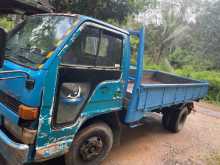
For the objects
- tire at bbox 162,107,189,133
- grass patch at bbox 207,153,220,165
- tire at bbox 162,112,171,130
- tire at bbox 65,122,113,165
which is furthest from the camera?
tire at bbox 162,112,171,130

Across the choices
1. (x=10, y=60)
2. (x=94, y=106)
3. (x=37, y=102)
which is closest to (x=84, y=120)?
(x=94, y=106)

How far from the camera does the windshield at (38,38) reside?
274 cm

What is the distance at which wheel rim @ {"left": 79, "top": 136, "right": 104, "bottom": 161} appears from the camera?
3.27 m

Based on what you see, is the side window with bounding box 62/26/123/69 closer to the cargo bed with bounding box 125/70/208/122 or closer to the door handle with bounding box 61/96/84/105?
the door handle with bounding box 61/96/84/105

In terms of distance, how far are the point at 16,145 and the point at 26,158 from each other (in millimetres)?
194

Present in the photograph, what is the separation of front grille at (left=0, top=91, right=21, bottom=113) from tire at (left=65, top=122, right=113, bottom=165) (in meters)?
0.93

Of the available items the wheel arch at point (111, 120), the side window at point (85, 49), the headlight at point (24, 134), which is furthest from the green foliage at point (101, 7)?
the headlight at point (24, 134)

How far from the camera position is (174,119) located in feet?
19.4

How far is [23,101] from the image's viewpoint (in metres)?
2.56

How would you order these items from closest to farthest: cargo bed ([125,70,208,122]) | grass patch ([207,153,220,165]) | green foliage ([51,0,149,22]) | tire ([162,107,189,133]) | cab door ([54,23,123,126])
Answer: cab door ([54,23,123,126]) < cargo bed ([125,70,208,122]) < grass patch ([207,153,220,165]) < tire ([162,107,189,133]) < green foliage ([51,0,149,22])

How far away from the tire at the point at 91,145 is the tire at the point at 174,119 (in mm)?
2811

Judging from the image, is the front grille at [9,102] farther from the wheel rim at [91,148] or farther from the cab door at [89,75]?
the wheel rim at [91,148]

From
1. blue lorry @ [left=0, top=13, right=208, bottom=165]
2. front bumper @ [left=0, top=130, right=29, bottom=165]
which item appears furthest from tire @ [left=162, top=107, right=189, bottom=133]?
front bumper @ [left=0, top=130, right=29, bottom=165]

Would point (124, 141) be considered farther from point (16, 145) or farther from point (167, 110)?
point (16, 145)
